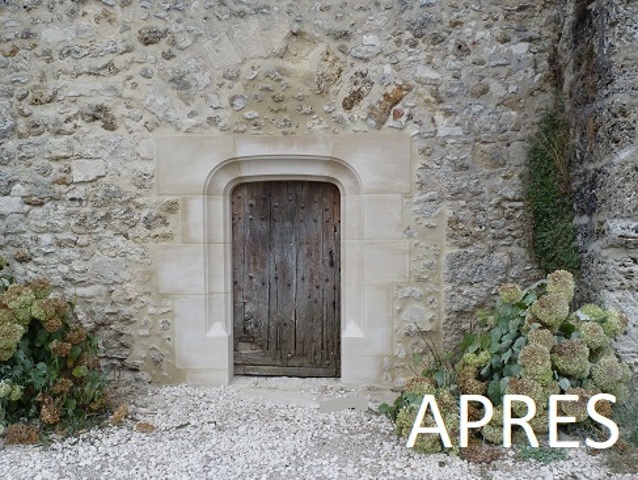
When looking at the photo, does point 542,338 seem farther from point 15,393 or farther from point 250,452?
point 15,393

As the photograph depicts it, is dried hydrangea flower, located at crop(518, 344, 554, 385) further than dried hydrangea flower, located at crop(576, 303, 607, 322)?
No

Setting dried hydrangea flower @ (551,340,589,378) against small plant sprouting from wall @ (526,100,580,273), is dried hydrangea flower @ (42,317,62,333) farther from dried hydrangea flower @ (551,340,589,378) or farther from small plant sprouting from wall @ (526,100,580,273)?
small plant sprouting from wall @ (526,100,580,273)

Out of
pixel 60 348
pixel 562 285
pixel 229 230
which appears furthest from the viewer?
pixel 229 230

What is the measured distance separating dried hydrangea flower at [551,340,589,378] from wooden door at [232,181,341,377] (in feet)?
5.16

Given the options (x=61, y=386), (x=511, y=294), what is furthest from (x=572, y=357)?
(x=61, y=386)

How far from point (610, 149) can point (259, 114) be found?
2.18m

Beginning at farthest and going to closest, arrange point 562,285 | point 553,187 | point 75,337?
point 553,187, point 75,337, point 562,285

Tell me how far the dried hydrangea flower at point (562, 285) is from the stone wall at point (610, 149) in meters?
0.41

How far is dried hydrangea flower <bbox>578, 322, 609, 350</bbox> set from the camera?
2.67 metres

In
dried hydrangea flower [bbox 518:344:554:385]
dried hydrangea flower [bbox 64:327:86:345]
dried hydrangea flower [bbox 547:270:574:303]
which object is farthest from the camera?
dried hydrangea flower [bbox 64:327:86:345]

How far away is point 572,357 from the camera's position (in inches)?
103

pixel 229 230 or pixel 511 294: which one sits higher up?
pixel 229 230

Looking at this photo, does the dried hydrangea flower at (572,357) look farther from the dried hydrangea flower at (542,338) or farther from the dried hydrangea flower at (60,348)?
the dried hydrangea flower at (60,348)

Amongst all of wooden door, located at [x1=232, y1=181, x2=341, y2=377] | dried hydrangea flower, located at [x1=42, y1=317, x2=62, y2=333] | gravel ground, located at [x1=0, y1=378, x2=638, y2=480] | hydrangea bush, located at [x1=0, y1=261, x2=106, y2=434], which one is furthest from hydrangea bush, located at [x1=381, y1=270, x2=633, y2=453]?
dried hydrangea flower, located at [x1=42, y1=317, x2=62, y2=333]
